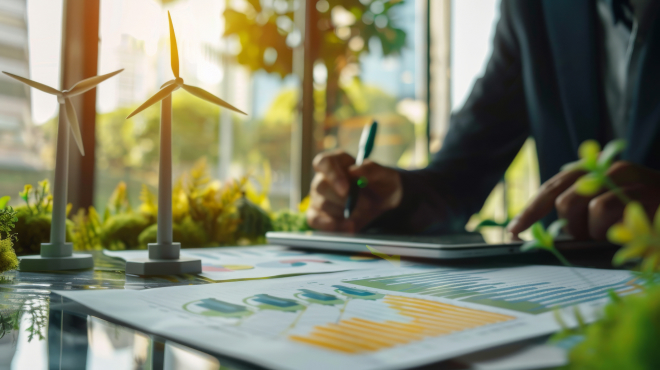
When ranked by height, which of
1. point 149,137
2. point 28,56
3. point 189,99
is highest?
point 189,99

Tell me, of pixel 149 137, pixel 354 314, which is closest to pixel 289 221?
pixel 354 314

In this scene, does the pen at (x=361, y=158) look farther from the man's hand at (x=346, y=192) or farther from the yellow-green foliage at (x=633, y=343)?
the yellow-green foliage at (x=633, y=343)

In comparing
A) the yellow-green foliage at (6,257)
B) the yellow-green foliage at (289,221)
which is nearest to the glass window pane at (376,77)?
the yellow-green foliage at (289,221)

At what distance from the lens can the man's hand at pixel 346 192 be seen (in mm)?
818

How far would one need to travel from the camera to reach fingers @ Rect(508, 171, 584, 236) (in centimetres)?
69

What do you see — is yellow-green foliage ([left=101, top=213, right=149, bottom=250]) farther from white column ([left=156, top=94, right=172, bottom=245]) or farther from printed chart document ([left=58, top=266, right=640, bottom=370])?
printed chart document ([left=58, top=266, right=640, bottom=370])

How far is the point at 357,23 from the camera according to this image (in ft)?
7.35

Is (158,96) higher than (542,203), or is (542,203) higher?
(158,96)

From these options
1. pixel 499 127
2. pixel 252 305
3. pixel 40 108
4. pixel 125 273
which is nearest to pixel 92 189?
pixel 40 108

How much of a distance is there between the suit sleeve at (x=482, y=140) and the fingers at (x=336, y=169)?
164mm

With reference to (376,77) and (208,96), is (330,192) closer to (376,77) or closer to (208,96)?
(208,96)

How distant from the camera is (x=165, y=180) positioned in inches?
17.7

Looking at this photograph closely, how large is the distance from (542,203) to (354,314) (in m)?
0.55

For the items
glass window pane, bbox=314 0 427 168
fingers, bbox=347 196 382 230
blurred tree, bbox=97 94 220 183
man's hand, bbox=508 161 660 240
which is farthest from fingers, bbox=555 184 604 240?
blurred tree, bbox=97 94 220 183
